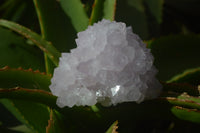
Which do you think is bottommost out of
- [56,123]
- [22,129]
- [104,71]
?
[22,129]

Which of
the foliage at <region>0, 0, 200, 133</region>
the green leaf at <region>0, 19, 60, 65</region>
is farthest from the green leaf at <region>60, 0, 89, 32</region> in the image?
the green leaf at <region>0, 19, 60, 65</region>

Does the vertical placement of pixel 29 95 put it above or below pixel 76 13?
below

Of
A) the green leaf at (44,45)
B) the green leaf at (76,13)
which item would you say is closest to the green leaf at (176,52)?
the green leaf at (76,13)

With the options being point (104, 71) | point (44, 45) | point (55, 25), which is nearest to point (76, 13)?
point (55, 25)

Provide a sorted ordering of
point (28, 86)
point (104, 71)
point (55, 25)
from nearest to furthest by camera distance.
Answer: point (104, 71) → point (28, 86) → point (55, 25)

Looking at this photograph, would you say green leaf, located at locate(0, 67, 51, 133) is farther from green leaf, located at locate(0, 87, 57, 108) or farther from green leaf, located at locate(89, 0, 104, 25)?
green leaf, located at locate(89, 0, 104, 25)

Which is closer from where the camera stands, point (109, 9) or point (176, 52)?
point (109, 9)

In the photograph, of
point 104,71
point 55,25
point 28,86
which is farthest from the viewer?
point 55,25

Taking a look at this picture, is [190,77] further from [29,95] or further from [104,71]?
[29,95]
